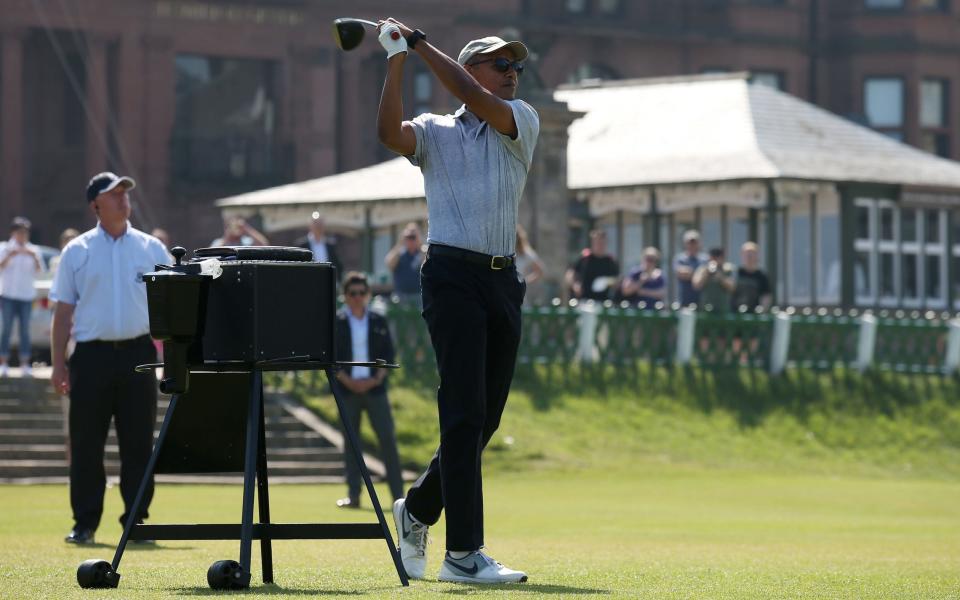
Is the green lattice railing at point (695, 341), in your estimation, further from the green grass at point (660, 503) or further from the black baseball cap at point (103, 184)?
the black baseball cap at point (103, 184)

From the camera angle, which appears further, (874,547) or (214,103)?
(214,103)

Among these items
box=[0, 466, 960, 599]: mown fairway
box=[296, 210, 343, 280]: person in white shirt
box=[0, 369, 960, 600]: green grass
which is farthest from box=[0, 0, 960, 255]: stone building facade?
box=[0, 466, 960, 599]: mown fairway

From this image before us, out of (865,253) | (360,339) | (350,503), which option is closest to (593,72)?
(865,253)

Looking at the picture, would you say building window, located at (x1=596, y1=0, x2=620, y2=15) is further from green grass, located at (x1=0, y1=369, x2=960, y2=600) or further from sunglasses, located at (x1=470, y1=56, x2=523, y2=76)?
sunglasses, located at (x1=470, y1=56, x2=523, y2=76)

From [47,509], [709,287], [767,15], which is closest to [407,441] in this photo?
[709,287]

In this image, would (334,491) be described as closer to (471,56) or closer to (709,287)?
(709,287)

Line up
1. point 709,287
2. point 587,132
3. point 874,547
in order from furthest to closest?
point 587,132 → point 709,287 → point 874,547

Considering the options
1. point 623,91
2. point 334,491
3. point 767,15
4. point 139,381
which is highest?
point 767,15

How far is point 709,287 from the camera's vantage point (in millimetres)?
28859

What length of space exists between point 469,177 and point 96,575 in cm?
216

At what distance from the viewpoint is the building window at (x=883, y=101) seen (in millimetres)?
60344

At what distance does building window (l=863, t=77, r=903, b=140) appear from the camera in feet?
198

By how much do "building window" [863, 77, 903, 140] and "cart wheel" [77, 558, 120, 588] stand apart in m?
54.0

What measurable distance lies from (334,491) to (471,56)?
12434 mm
